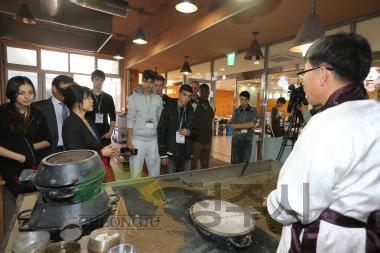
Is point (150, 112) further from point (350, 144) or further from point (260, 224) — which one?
point (350, 144)

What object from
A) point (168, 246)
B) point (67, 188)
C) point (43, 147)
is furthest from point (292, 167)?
point (43, 147)

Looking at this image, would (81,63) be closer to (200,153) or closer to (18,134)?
(200,153)

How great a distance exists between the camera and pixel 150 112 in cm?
276

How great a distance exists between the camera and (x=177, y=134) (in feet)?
8.82

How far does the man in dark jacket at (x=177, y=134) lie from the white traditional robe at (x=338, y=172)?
1.91 m

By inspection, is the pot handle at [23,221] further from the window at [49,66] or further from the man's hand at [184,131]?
the window at [49,66]

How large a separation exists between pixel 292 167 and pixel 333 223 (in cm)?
23

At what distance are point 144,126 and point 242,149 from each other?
1845 millimetres

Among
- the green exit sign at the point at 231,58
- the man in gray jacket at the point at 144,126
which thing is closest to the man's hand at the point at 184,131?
the man in gray jacket at the point at 144,126

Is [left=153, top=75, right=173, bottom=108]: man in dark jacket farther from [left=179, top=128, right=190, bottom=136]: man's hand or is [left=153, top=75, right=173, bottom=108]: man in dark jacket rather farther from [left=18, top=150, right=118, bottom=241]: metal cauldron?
[left=18, top=150, right=118, bottom=241]: metal cauldron

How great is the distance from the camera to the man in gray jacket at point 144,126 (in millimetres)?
2707

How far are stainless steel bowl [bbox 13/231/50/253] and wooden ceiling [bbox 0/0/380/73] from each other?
2.68 metres

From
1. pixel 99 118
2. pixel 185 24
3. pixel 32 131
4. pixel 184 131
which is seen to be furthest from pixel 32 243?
pixel 185 24

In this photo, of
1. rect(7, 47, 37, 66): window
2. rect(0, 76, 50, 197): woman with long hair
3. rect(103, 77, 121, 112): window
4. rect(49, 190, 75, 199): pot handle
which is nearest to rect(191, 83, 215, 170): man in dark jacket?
rect(0, 76, 50, 197): woman with long hair
